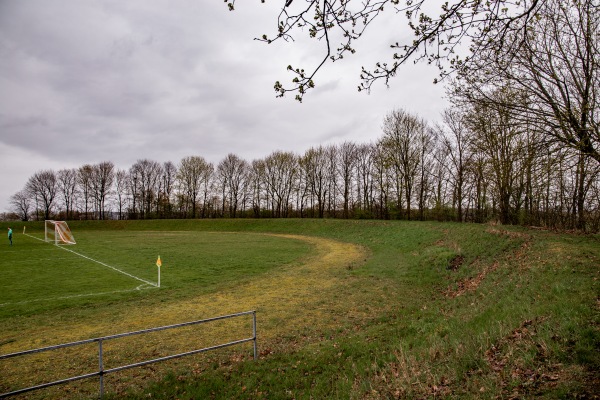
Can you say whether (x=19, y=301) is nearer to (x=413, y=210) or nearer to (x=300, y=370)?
(x=300, y=370)

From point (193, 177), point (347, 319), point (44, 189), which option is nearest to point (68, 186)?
point (44, 189)

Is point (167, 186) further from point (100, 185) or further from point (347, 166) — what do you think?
point (347, 166)

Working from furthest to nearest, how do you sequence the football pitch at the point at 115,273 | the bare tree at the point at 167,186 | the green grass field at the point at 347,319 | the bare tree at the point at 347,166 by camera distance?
the bare tree at the point at 167,186
the bare tree at the point at 347,166
the football pitch at the point at 115,273
the green grass field at the point at 347,319

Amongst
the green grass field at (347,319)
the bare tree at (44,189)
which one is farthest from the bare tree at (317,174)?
the bare tree at (44,189)

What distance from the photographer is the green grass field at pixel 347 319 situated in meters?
5.23

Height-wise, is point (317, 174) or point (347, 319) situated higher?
point (317, 174)

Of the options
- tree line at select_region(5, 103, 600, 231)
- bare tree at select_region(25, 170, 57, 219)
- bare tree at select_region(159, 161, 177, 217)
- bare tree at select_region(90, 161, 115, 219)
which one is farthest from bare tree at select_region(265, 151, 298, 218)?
bare tree at select_region(25, 170, 57, 219)

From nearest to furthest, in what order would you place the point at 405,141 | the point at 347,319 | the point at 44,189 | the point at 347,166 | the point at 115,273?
the point at 347,319
the point at 115,273
the point at 405,141
the point at 347,166
the point at 44,189

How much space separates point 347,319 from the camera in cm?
1085

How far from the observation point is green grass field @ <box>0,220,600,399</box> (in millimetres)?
5227

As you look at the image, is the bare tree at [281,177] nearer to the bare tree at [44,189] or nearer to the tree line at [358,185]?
the tree line at [358,185]

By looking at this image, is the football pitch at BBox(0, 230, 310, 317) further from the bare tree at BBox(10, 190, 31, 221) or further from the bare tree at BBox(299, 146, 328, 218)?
the bare tree at BBox(10, 190, 31, 221)

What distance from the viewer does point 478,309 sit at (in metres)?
9.48

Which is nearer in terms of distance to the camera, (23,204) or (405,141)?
(405,141)
